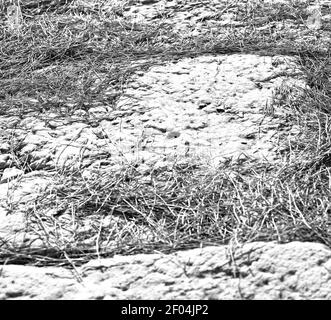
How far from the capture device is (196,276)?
Result: 186 cm

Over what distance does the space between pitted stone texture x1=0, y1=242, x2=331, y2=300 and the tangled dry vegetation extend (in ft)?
0.20

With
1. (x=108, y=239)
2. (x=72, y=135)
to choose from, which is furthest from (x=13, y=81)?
(x=108, y=239)

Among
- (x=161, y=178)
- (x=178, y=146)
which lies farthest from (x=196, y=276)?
(x=178, y=146)

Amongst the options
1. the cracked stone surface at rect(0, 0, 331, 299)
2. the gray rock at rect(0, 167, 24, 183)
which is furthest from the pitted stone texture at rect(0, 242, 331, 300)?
the gray rock at rect(0, 167, 24, 183)

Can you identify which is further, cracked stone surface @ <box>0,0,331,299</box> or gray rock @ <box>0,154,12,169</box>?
gray rock @ <box>0,154,12,169</box>

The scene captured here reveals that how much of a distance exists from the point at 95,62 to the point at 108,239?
130cm

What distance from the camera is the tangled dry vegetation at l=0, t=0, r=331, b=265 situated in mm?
2023

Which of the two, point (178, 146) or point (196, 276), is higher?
point (178, 146)

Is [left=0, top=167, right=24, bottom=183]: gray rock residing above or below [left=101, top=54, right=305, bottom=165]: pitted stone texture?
below

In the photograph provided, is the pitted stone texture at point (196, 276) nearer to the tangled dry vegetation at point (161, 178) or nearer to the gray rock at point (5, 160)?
the tangled dry vegetation at point (161, 178)

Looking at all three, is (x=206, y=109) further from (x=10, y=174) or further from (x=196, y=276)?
(x=196, y=276)

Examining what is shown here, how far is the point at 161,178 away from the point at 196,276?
1.76ft

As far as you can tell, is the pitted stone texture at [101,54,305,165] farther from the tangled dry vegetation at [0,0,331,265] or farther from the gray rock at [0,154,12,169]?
the gray rock at [0,154,12,169]

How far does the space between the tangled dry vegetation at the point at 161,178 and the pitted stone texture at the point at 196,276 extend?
6 cm
